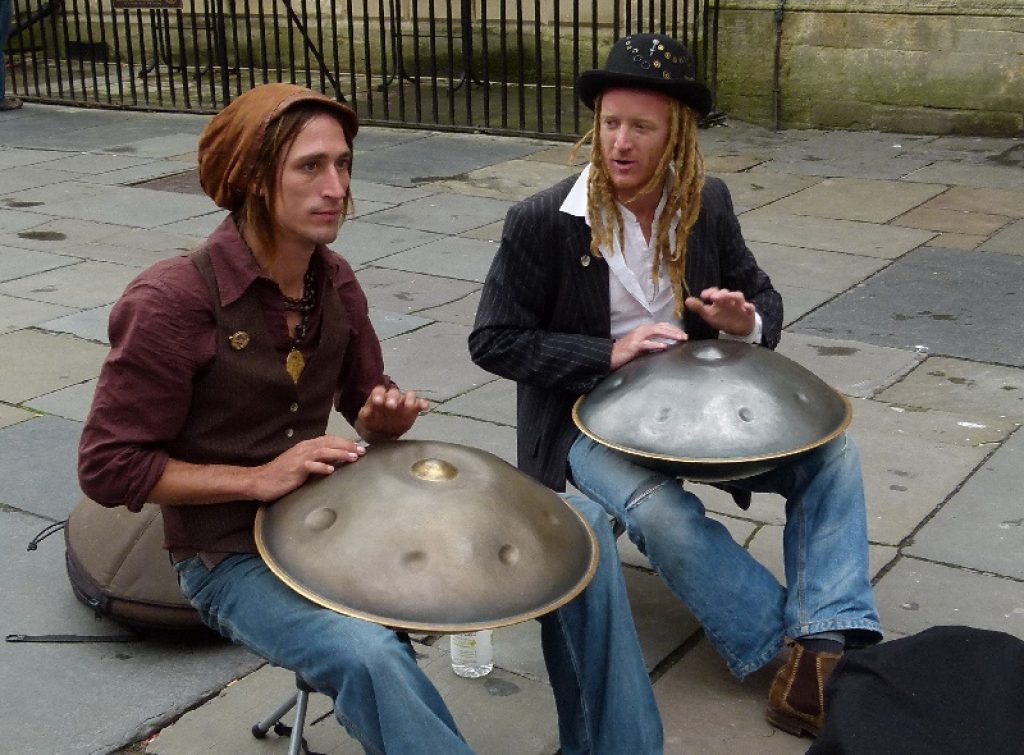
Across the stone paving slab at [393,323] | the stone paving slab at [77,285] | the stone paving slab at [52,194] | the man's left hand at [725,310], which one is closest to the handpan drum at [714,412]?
the man's left hand at [725,310]

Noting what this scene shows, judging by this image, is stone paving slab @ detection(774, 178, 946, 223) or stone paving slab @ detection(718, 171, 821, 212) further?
stone paving slab @ detection(718, 171, 821, 212)

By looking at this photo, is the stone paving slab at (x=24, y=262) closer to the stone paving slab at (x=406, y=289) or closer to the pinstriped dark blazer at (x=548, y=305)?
the stone paving slab at (x=406, y=289)

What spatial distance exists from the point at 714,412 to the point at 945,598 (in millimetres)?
1149

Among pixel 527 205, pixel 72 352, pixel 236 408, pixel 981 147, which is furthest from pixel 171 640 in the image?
pixel 981 147

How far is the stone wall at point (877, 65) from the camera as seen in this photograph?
9867mm

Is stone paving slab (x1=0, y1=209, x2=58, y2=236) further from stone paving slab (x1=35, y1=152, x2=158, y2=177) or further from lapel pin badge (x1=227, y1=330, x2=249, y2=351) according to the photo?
lapel pin badge (x1=227, y1=330, x2=249, y2=351)

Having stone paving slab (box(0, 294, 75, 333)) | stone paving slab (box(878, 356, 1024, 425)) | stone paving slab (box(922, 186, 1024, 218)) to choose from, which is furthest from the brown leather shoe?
stone paving slab (box(922, 186, 1024, 218))

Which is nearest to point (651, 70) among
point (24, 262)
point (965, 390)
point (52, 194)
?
point (965, 390)

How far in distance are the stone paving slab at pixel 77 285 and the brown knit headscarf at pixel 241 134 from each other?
3964 mm

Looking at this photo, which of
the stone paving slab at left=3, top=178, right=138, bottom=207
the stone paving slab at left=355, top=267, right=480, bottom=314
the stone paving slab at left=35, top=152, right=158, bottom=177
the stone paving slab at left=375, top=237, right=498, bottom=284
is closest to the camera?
the stone paving slab at left=355, top=267, right=480, bottom=314

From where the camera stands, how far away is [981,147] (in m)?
9.68

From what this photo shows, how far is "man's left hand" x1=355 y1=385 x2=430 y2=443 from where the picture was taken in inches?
102

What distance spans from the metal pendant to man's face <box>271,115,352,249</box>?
8.4 inches

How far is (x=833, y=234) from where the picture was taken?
7.49 metres
